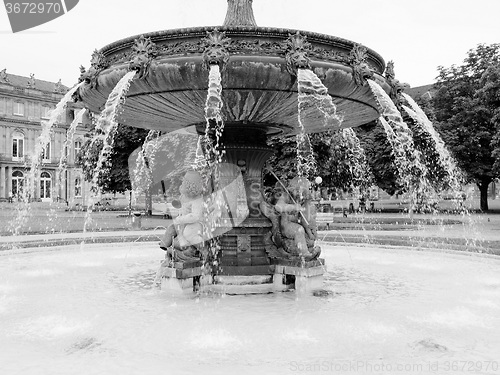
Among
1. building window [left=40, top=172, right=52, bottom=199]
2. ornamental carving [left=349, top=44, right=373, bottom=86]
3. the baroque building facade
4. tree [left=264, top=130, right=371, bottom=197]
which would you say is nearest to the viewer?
ornamental carving [left=349, top=44, right=373, bottom=86]

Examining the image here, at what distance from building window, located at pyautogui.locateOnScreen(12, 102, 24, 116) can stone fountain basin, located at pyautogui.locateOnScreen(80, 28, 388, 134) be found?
7422cm

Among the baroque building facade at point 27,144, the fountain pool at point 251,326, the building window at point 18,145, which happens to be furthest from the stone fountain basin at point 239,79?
the building window at point 18,145

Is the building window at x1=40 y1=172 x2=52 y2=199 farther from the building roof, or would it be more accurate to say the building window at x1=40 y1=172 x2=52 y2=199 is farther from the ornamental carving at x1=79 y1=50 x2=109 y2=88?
the ornamental carving at x1=79 y1=50 x2=109 y2=88

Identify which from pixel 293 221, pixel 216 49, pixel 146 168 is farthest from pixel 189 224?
pixel 146 168

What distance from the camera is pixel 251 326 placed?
5.37m

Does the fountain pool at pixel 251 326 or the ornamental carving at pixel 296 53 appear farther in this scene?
the ornamental carving at pixel 296 53

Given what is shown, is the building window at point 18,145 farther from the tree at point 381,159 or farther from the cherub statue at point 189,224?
the cherub statue at point 189,224

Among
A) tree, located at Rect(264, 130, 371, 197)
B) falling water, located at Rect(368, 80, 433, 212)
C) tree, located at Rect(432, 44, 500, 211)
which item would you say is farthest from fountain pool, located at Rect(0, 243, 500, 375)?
tree, located at Rect(432, 44, 500, 211)

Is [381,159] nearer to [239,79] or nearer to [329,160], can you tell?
[329,160]

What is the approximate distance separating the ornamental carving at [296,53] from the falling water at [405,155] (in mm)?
1218

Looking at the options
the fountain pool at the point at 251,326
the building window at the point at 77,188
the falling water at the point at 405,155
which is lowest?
the fountain pool at the point at 251,326

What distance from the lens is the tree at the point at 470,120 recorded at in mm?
39000

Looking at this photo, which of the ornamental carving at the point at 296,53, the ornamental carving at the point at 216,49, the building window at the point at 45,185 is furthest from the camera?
the building window at the point at 45,185

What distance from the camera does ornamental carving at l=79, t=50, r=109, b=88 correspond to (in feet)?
23.8
